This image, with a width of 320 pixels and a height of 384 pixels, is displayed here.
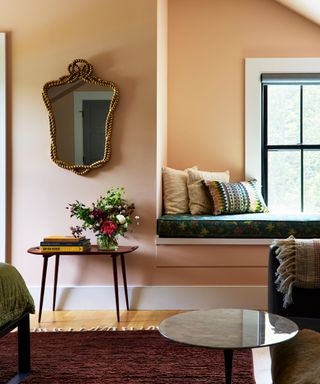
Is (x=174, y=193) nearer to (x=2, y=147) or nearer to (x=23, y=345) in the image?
(x=2, y=147)

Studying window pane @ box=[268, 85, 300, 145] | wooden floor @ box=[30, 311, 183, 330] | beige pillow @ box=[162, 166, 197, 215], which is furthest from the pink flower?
window pane @ box=[268, 85, 300, 145]

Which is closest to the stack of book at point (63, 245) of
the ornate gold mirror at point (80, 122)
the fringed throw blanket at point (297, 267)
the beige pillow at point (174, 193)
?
the ornate gold mirror at point (80, 122)

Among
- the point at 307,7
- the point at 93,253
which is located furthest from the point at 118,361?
the point at 307,7

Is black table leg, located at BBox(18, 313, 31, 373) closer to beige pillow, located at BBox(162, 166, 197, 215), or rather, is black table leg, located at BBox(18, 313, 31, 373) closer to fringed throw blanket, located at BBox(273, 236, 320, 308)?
fringed throw blanket, located at BBox(273, 236, 320, 308)

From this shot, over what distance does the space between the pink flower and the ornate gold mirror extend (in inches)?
20.6

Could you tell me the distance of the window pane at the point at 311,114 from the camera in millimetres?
4941

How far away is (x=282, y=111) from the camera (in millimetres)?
4973

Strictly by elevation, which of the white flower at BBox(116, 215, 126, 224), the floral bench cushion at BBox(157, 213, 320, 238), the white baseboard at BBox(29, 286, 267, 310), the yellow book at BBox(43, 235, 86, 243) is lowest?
the white baseboard at BBox(29, 286, 267, 310)

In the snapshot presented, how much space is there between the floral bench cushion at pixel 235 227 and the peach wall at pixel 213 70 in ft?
2.98

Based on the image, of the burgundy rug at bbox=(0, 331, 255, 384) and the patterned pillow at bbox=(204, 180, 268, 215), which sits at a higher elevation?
the patterned pillow at bbox=(204, 180, 268, 215)

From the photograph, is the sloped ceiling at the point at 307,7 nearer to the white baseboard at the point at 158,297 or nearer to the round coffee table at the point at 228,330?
the white baseboard at the point at 158,297

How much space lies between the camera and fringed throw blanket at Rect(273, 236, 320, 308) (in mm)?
2352

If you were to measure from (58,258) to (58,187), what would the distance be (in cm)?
57

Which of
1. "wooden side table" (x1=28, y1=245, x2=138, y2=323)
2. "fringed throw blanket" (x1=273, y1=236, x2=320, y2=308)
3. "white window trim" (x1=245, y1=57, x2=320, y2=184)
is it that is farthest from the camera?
"white window trim" (x1=245, y1=57, x2=320, y2=184)
